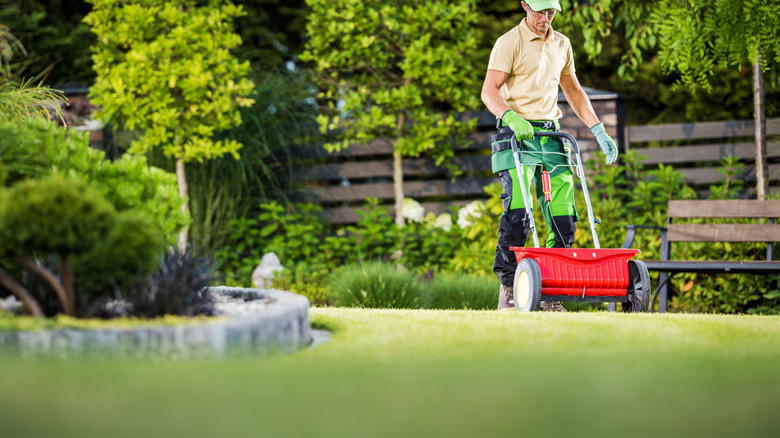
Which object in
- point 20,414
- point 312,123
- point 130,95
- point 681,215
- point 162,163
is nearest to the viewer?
point 20,414

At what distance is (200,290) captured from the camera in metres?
3.53

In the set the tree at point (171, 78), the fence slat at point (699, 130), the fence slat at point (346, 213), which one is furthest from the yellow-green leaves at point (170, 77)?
the fence slat at point (699, 130)

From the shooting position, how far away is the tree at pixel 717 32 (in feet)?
18.2

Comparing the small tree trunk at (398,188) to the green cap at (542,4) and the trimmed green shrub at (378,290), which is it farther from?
the green cap at (542,4)

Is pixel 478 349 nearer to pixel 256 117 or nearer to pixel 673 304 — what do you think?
pixel 673 304

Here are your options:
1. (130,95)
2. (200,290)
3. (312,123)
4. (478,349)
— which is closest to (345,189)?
(312,123)

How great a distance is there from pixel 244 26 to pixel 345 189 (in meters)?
3.25

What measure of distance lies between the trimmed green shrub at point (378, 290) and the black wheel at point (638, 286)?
194 cm

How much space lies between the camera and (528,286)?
14.2 ft

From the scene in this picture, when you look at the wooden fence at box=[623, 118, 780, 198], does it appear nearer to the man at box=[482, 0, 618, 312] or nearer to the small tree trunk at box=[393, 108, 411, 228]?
the small tree trunk at box=[393, 108, 411, 228]

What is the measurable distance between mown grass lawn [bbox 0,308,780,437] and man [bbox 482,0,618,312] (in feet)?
5.90

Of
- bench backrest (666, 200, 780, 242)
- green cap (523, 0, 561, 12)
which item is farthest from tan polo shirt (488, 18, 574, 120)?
bench backrest (666, 200, 780, 242)

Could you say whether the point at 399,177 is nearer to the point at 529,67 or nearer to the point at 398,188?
the point at 398,188

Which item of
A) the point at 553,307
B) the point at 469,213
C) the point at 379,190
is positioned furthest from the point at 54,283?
the point at 379,190
